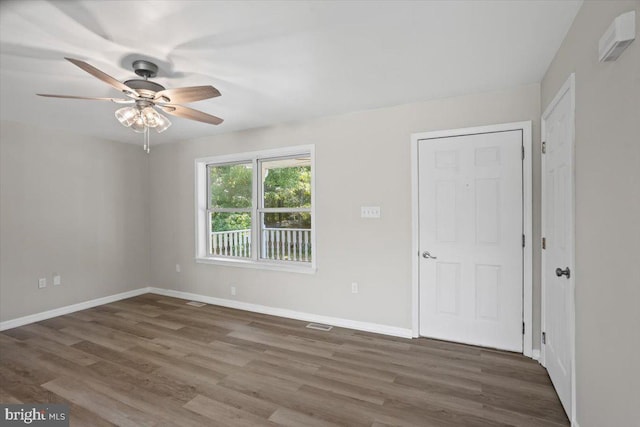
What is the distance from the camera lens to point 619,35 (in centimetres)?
120

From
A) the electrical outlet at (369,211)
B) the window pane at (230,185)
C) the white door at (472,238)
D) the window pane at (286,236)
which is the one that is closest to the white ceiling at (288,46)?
the white door at (472,238)

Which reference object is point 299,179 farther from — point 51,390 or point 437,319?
point 51,390

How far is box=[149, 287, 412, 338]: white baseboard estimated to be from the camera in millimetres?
3396

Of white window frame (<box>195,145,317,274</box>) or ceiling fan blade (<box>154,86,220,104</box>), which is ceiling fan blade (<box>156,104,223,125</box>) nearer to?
ceiling fan blade (<box>154,86,220,104</box>)

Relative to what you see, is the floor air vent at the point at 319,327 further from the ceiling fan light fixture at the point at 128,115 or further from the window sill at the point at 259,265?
the ceiling fan light fixture at the point at 128,115

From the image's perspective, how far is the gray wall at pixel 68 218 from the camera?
3.76m

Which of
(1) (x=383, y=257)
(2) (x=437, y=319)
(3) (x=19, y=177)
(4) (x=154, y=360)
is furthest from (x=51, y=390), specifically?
(2) (x=437, y=319)

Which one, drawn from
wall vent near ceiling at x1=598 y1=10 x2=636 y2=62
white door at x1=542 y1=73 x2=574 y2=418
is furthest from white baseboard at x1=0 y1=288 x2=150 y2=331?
wall vent near ceiling at x1=598 y1=10 x2=636 y2=62

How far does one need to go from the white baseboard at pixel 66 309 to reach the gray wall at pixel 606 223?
5437mm

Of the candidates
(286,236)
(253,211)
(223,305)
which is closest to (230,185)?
(253,211)

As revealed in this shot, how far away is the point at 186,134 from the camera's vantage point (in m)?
4.54

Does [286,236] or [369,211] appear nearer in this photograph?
[369,211]

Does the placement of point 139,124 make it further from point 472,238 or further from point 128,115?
point 472,238

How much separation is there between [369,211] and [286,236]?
1.33m
